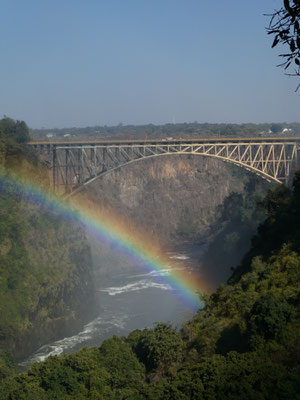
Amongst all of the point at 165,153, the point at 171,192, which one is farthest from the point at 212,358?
the point at 171,192

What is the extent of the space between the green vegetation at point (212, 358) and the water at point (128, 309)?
402 inches

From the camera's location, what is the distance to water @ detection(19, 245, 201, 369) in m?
40.4

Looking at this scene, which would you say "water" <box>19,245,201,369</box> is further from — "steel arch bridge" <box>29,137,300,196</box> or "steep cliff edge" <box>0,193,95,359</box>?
"steel arch bridge" <box>29,137,300,196</box>

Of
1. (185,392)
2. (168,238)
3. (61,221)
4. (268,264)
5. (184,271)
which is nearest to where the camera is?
(185,392)

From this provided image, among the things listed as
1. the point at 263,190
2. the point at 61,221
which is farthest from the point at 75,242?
the point at 263,190

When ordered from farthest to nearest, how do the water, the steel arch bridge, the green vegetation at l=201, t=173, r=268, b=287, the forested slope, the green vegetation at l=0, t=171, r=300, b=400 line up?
the green vegetation at l=201, t=173, r=268, b=287, the steel arch bridge, the forested slope, the water, the green vegetation at l=0, t=171, r=300, b=400

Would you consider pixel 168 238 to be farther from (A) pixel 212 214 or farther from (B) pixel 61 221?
(B) pixel 61 221

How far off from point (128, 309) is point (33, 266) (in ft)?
24.9

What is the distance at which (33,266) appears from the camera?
46000 mm

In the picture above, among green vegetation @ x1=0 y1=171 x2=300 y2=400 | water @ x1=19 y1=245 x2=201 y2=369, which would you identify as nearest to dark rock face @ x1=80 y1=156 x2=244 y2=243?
water @ x1=19 y1=245 x2=201 y2=369

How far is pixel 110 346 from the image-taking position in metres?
23.0

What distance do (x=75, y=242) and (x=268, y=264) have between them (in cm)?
3075

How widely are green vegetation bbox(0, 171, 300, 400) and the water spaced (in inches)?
402

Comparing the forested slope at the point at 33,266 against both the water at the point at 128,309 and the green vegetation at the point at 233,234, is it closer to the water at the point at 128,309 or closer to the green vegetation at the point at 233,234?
the water at the point at 128,309
